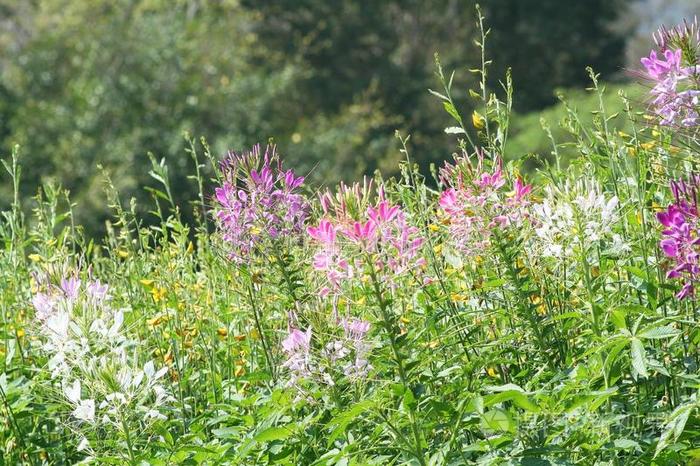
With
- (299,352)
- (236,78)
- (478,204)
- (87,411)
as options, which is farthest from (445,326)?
(236,78)

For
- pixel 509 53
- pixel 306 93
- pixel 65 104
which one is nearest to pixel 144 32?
pixel 65 104

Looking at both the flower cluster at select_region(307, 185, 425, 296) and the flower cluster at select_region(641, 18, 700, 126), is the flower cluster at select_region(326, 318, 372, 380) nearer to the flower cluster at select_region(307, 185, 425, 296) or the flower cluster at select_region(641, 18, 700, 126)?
the flower cluster at select_region(307, 185, 425, 296)

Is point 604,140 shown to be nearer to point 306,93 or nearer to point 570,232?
point 570,232

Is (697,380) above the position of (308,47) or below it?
below

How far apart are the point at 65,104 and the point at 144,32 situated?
2054 millimetres

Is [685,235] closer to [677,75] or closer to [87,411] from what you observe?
[677,75]

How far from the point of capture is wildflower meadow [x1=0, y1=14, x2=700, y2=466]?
280 centimetres

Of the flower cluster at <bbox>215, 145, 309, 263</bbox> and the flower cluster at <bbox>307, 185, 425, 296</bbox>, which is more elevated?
the flower cluster at <bbox>215, 145, 309, 263</bbox>

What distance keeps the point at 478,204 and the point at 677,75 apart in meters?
0.60

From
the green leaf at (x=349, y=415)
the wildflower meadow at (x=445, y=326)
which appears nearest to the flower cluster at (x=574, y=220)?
the wildflower meadow at (x=445, y=326)

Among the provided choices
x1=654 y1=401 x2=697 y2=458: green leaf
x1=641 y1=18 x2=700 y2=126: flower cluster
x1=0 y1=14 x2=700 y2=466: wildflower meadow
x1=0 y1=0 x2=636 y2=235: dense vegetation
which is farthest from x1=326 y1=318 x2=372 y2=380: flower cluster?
x1=0 y1=0 x2=636 y2=235: dense vegetation

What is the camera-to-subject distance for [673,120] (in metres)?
3.05

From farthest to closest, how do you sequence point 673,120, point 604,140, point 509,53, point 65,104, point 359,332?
1. point 509,53
2. point 65,104
3. point 604,140
4. point 673,120
5. point 359,332

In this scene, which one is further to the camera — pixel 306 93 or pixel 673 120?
pixel 306 93
